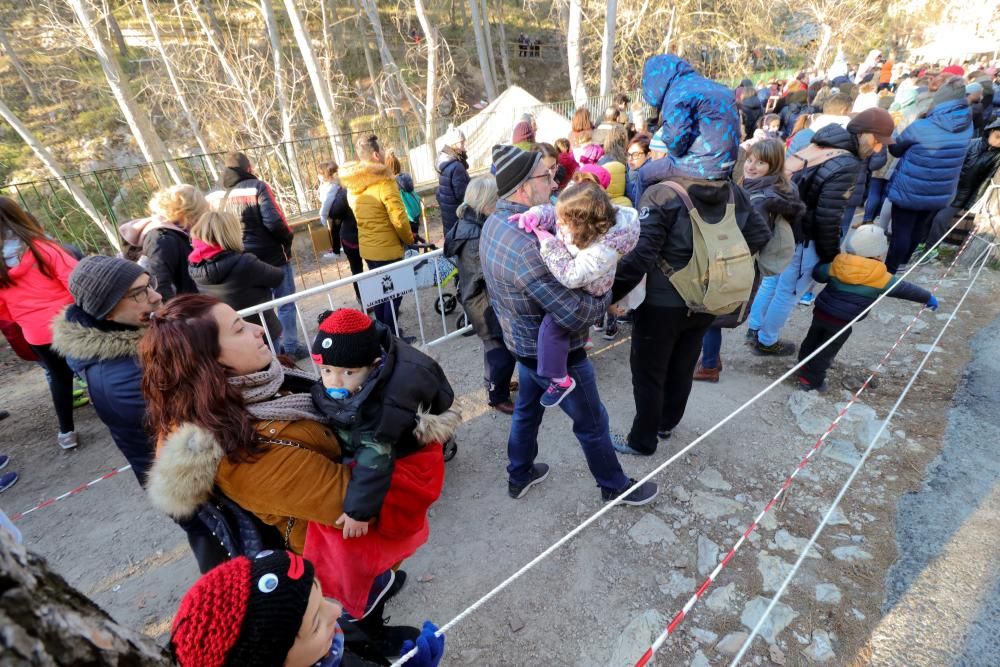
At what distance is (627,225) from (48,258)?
3.74 meters

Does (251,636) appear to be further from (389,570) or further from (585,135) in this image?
(585,135)

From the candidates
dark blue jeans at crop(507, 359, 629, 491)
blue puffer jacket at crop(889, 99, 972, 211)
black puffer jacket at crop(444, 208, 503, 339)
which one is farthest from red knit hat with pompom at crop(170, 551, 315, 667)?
blue puffer jacket at crop(889, 99, 972, 211)

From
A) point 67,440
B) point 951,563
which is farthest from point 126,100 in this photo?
point 951,563

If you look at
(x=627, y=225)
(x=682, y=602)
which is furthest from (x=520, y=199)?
(x=682, y=602)

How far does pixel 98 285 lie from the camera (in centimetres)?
195

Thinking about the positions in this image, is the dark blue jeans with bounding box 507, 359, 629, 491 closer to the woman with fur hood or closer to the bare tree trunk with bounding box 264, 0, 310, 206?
the woman with fur hood

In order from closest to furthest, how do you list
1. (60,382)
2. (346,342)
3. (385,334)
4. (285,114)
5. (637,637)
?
(346,342) → (385,334) → (637,637) → (60,382) → (285,114)

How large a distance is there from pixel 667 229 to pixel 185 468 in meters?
2.34

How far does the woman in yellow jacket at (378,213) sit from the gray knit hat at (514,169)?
2.30 meters

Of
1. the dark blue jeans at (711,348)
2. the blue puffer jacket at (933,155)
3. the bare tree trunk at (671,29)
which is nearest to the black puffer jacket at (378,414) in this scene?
the dark blue jeans at (711,348)

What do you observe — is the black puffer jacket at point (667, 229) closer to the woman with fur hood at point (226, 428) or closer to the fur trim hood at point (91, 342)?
the woman with fur hood at point (226, 428)

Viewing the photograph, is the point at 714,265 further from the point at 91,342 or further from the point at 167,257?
the point at 167,257

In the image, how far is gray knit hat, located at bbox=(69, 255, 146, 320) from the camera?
6.39 feet

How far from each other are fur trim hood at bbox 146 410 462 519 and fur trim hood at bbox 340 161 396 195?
345cm
